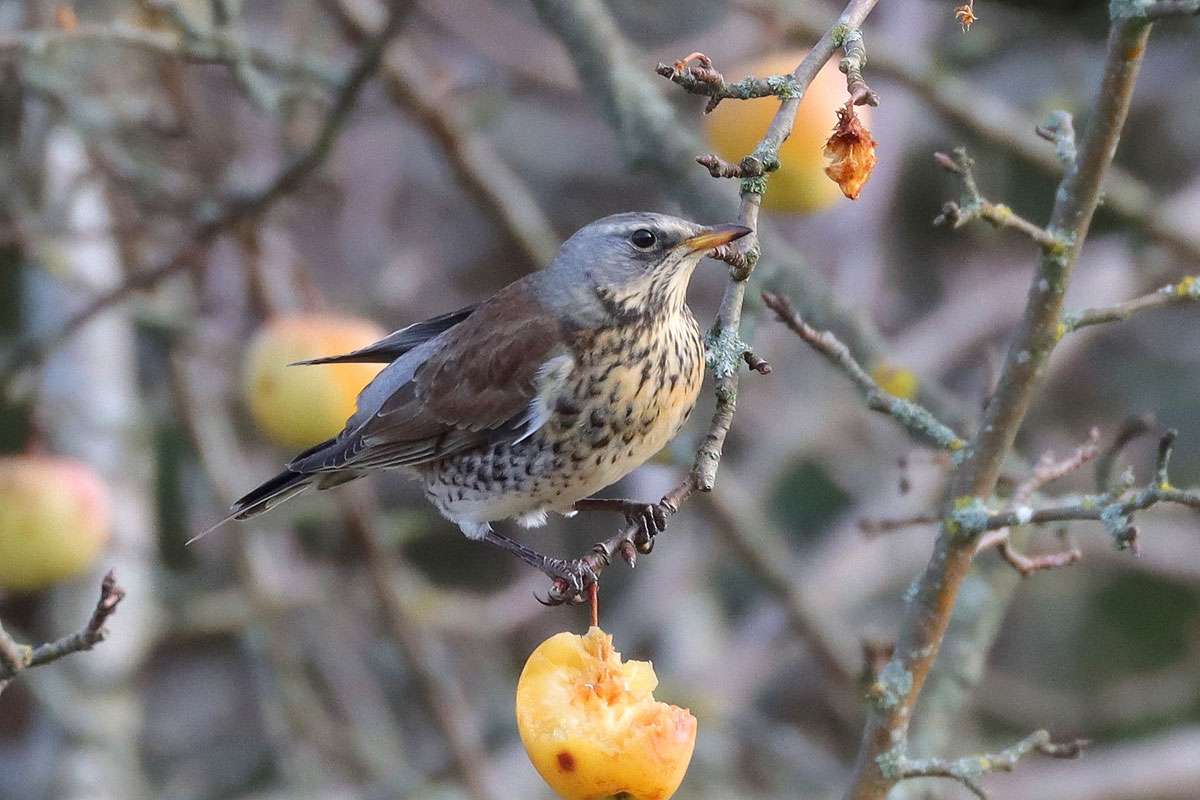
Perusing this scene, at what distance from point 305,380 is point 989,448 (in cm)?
210

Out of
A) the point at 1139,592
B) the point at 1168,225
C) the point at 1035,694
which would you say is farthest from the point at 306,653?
the point at 1139,592

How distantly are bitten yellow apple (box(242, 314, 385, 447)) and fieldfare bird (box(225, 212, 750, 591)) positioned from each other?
1.87 ft

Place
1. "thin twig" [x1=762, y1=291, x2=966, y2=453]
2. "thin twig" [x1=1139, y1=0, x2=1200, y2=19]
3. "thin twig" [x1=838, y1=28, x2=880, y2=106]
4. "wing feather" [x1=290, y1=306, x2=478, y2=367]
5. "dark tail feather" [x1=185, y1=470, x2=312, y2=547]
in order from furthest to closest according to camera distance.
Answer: "wing feather" [x1=290, y1=306, x2=478, y2=367]
"dark tail feather" [x1=185, y1=470, x2=312, y2=547]
"thin twig" [x1=762, y1=291, x2=966, y2=453]
"thin twig" [x1=1139, y1=0, x2=1200, y2=19]
"thin twig" [x1=838, y1=28, x2=880, y2=106]

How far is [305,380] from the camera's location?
3992 millimetres

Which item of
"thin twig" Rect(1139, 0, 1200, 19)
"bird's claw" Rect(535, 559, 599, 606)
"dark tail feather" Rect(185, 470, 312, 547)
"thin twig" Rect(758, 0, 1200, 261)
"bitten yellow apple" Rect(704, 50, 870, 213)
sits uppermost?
"thin twig" Rect(758, 0, 1200, 261)

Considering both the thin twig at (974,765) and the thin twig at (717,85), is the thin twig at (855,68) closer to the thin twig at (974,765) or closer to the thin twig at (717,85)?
the thin twig at (717,85)

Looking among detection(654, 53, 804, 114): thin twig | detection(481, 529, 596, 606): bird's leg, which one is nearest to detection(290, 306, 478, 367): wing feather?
detection(481, 529, 596, 606): bird's leg

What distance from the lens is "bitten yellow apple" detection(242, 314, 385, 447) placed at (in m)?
4.00

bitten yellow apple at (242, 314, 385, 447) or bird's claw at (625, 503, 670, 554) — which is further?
bitten yellow apple at (242, 314, 385, 447)

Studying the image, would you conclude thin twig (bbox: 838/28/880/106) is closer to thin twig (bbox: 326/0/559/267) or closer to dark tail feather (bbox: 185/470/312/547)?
dark tail feather (bbox: 185/470/312/547)

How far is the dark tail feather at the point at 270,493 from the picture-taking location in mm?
3238

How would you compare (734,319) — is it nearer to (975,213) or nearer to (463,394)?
(975,213)

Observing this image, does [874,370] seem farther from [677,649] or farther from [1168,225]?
[677,649]

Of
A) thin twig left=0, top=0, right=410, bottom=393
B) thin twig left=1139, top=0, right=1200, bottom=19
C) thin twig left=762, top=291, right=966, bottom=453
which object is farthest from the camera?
thin twig left=0, top=0, right=410, bottom=393
